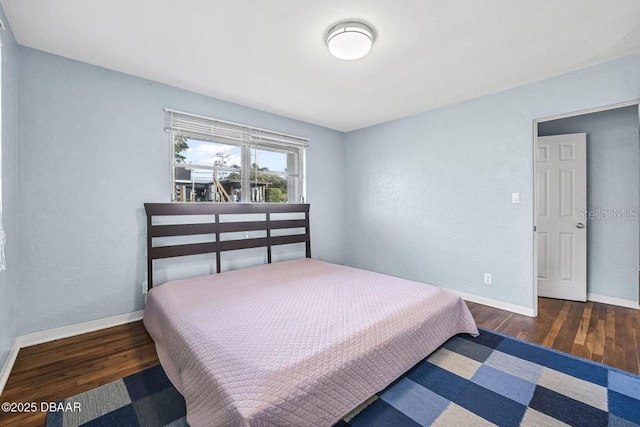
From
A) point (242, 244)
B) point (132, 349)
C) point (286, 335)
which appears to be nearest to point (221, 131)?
point (242, 244)

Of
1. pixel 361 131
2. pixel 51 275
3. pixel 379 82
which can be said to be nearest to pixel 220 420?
pixel 51 275

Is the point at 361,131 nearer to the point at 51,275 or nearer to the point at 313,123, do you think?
the point at 313,123

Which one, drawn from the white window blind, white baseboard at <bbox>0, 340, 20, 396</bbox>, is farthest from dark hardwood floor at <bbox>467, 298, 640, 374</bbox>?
white baseboard at <bbox>0, 340, 20, 396</bbox>

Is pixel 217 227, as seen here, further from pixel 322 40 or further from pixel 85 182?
pixel 322 40

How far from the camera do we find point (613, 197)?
3170 millimetres

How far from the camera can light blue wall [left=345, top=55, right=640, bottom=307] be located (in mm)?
2701

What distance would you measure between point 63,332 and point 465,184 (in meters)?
4.26

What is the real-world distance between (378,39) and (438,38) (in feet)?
1.45

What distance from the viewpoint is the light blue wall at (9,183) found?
1780 mm

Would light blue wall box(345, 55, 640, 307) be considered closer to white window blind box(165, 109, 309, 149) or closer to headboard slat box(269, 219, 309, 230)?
headboard slat box(269, 219, 309, 230)

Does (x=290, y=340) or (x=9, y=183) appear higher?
(x=9, y=183)

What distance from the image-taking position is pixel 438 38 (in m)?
2.05

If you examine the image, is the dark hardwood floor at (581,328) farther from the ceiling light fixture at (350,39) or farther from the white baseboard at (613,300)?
the ceiling light fixture at (350,39)

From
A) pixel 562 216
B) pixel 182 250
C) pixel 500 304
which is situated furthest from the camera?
pixel 562 216
